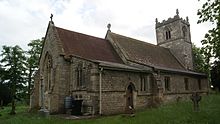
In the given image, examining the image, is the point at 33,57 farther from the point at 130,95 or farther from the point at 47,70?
the point at 130,95

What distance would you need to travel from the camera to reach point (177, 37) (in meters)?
37.3

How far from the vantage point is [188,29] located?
39.7m

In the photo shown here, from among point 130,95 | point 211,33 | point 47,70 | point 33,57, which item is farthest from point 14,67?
point 211,33

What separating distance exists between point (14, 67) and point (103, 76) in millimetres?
19249

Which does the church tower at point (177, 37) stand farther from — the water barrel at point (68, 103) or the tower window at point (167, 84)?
the water barrel at point (68, 103)

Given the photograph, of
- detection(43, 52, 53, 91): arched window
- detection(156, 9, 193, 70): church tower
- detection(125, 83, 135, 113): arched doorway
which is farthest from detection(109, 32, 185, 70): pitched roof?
detection(43, 52, 53, 91): arched window

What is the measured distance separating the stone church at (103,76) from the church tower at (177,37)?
4.96m

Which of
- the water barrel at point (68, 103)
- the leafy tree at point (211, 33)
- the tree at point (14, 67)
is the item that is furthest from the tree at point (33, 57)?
the leafy tree at point (211, 33)

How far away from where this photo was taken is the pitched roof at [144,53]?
26.4 meters

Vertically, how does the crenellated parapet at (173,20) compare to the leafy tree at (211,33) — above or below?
above

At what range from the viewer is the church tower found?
119 ft

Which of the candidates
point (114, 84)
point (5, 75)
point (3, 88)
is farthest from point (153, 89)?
point (3, 88)

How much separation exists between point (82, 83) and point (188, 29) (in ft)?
85.7

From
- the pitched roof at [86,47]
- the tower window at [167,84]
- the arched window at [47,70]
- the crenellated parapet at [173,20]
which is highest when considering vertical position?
the crenellated parapet at [173,20]
